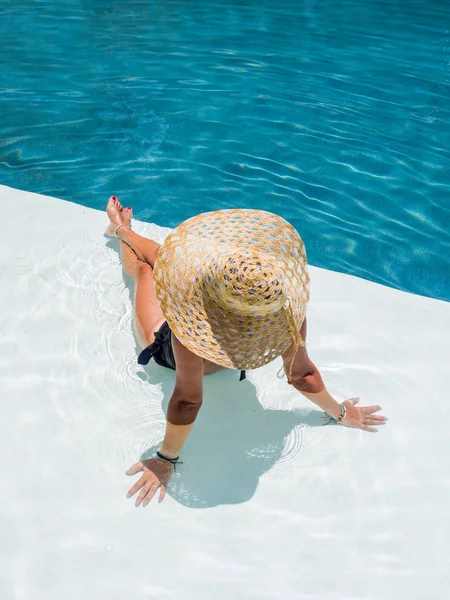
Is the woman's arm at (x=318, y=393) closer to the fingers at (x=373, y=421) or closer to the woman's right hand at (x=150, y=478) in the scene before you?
the fingers at (x=373, y=421)

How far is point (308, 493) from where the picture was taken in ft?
8.39

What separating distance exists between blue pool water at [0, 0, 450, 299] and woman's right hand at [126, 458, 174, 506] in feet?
7.90

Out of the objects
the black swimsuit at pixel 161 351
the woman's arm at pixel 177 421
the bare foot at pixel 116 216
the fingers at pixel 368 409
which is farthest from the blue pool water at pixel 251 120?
the woman's arm at pixel 177 421

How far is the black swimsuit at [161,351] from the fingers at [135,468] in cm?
52

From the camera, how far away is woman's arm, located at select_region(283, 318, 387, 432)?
2363 millimetres

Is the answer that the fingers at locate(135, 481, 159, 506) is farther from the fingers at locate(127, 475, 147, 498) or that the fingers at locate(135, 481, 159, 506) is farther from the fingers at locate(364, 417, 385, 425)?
the fingers at locate(364, 417, 385, 425)

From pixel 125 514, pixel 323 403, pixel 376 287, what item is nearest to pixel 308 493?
pixel 323 403

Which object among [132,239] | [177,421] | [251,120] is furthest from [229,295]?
[251,120]

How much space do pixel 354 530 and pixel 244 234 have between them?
4.45ft

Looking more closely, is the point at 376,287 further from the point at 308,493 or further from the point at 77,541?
the point at 77,541

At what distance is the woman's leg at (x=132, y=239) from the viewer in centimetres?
364

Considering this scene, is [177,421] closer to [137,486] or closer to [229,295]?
[137,486]

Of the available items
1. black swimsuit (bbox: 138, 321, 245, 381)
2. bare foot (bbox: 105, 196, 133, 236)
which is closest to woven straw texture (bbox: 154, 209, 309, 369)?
black swimsuit (bbox: 138, 321, 245, 381)

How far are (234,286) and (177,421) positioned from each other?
2.92 ft
